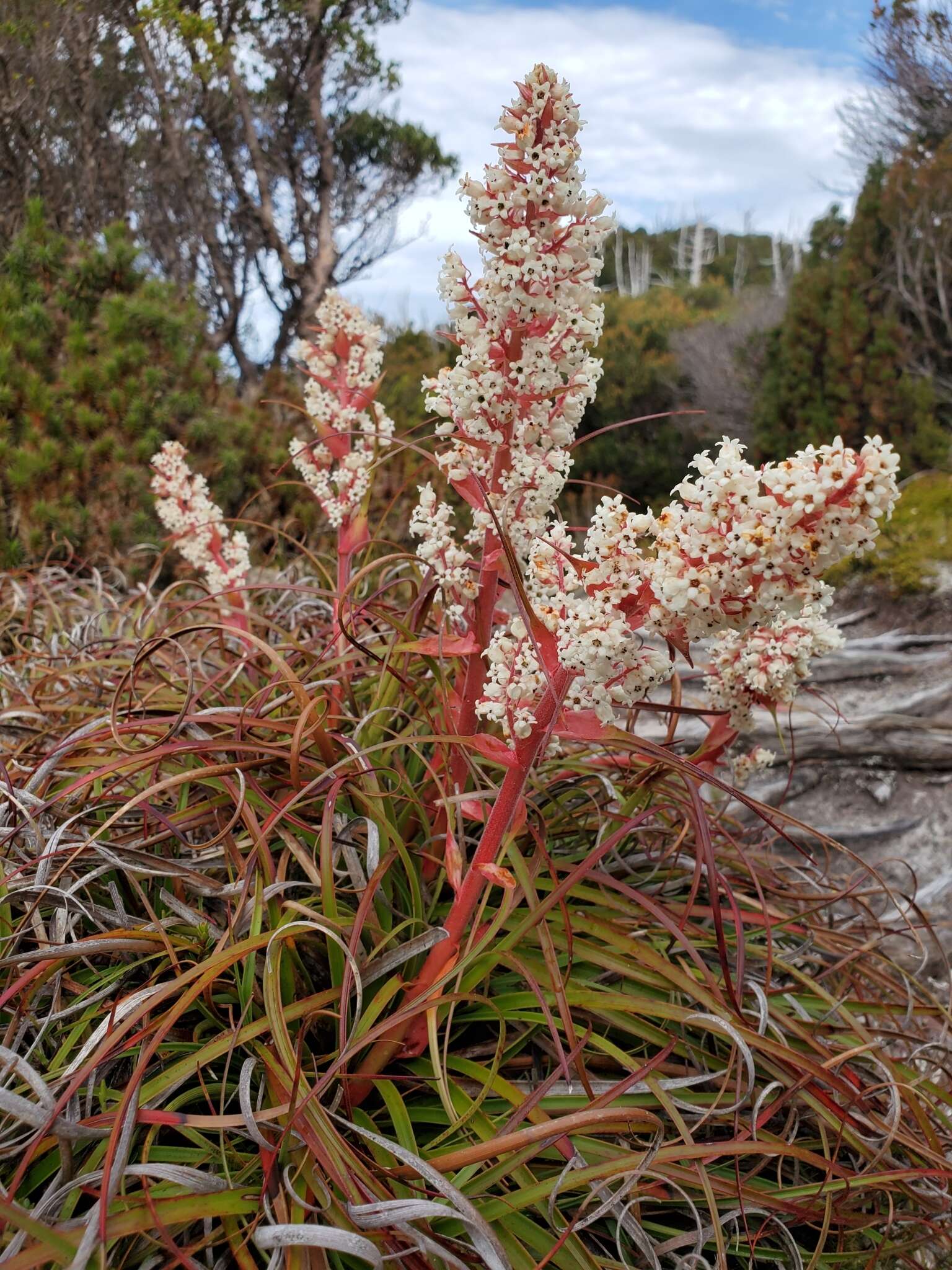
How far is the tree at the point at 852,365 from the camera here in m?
10.7

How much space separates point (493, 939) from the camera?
1615 millimetres

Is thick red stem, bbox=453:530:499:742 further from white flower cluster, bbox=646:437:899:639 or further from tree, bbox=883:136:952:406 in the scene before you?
tree, bbox=883:136:952:406

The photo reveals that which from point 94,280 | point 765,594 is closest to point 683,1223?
point 765,594

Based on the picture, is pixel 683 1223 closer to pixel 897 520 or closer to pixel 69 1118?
pixel 69 1118

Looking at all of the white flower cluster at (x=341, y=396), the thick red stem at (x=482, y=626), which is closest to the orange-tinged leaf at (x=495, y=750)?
the thick red stem at (x=482, y=626)

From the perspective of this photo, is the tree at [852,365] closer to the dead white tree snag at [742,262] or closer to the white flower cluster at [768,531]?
the white flower cluster at [768,531]

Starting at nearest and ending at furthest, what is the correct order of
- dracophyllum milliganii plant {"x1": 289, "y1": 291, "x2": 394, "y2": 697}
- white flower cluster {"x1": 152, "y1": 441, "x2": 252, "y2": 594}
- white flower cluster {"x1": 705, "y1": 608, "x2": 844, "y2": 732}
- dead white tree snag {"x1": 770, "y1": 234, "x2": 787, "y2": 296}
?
white flower cluster {"x1": 705, "y1": 608, "x2": 844, "y2": 732} → dracophyllum milliganii plant {"x1": 289, "y1": 291, "x2": 394, "y2": 697} → white flower cluster {"x1": 152, "y1": 441, "x2": 252, "y2": 594} → dead white tree snag {"x1": 770, "y1": 234, "x2": 787, "y2": 296}

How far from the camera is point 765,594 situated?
3.30 ft

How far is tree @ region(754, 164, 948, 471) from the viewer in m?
10.7

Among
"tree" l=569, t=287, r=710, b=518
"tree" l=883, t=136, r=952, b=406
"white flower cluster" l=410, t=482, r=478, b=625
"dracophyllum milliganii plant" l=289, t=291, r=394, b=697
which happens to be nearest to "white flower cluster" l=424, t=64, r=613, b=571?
"white flower cluster" l=410, t=482, r=478, b=625

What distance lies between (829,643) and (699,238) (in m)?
41.8

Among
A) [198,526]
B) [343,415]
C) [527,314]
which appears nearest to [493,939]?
[527,314]

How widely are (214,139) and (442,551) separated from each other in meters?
14.9

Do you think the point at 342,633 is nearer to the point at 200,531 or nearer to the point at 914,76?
the point at 200,531
